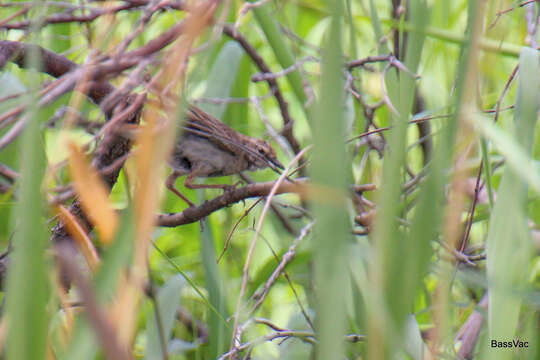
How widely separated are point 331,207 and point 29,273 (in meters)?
0.33

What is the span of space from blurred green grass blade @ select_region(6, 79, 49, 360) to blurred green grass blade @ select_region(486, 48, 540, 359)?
0.68 meters

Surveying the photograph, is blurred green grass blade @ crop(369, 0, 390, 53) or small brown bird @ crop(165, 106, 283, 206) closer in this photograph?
blurred green grass blade @ crop(369, 0, 390, 53)

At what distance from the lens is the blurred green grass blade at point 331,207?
616 millimetres

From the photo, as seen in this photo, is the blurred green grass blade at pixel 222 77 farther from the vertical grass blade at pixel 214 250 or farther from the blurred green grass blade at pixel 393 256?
the blurred green grass blade at pixel 393 256

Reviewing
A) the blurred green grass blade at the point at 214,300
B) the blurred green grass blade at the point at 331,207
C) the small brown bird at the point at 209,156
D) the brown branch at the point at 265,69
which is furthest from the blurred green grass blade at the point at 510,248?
the brown branch at the point at 265,69

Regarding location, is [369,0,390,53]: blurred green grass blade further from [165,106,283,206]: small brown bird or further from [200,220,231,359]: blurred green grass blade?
[200,220,231,359]: blurred green grass blade

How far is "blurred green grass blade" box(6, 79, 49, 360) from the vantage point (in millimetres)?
579

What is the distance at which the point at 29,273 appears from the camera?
59 cm

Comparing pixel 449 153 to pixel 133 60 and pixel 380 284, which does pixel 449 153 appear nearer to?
pixel 380 284

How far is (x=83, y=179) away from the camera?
2.23 feet

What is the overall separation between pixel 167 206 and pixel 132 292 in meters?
1.65

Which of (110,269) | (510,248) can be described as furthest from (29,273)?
(510,248)

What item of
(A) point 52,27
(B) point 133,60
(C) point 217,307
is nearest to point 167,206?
(C) point 217,307

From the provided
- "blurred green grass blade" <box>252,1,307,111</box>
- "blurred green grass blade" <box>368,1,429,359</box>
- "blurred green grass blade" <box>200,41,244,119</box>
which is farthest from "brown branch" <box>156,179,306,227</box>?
"blurred green grass blade" <box>368,1,429,359</box>
